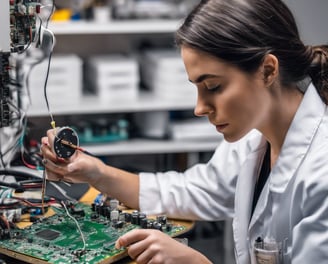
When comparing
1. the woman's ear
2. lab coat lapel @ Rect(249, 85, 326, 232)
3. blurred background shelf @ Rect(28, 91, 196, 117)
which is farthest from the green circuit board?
blurred background shelf @ Rect(28, 91, 196, 117)

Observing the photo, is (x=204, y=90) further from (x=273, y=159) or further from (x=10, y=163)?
(x=10, y=163)

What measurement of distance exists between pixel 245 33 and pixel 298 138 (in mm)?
274

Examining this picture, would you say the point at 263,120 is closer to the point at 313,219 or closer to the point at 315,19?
the point at 313,219

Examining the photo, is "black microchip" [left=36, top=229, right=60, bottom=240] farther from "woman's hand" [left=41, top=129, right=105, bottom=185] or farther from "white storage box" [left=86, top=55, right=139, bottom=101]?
"white storage box" [left=86, top=55, right=139, bottom=101]

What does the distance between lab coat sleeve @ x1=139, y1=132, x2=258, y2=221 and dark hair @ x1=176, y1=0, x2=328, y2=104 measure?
36 cm

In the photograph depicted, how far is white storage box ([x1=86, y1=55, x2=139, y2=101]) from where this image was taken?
9.28ft

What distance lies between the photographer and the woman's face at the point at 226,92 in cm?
134

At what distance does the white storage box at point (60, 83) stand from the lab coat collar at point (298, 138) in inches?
60.3

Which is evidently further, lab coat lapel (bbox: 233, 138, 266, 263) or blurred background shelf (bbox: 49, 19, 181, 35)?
blurred background shelf (bbox: 49, 19, 181, 35)

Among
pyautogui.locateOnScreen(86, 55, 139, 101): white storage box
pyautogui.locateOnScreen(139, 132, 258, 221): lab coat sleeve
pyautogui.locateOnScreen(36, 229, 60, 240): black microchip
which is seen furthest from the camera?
pyautogui.locateOnScreen(86, 55, 139, 101): white storage box

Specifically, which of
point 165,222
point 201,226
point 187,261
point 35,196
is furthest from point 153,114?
point 187,261

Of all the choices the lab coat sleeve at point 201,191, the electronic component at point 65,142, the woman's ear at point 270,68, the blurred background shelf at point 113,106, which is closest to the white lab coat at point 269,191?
the lab coat sleeve at point 201,191

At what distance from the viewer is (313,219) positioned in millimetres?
1284

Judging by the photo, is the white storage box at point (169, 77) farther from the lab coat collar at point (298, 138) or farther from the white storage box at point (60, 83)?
the lab coat collar at point (298, 138)
